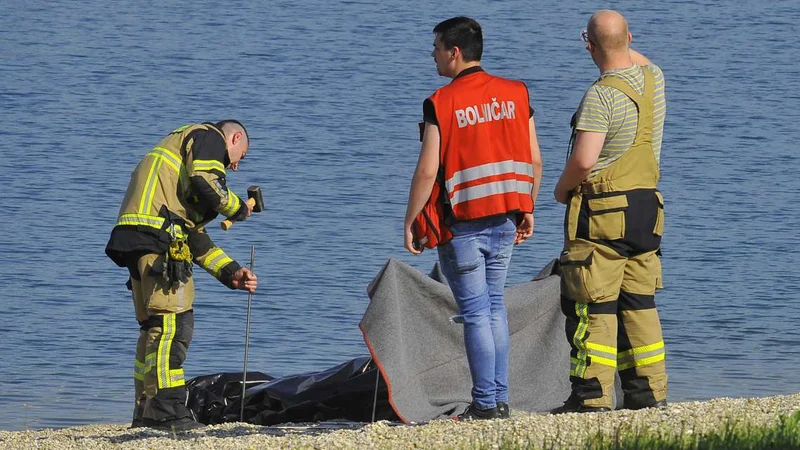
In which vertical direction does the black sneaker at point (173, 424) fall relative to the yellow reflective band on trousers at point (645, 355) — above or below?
below

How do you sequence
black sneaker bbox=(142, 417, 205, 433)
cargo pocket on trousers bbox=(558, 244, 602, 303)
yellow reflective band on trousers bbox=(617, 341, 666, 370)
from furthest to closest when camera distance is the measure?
black sneaker bbox=(142, 417, 205, 433) → yellow reflective band on trousers bbox=(617, 341, 666, 370) → cargo pocket on trousers bbox=(558, 244, 602, 303)

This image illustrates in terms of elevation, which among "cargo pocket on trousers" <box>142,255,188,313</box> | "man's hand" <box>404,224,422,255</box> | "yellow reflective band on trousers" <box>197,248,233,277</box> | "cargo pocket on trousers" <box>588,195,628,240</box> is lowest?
"cargo pocket on trousers" <box>142,255,188,313</box>

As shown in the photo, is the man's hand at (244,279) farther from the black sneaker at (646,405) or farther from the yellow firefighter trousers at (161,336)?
the black sneaker at (646,405)

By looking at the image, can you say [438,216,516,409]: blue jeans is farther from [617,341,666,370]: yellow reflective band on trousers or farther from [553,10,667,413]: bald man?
[617,341,666,370]: yellow reflective band on trousers

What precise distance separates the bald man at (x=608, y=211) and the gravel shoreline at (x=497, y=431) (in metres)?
0.39

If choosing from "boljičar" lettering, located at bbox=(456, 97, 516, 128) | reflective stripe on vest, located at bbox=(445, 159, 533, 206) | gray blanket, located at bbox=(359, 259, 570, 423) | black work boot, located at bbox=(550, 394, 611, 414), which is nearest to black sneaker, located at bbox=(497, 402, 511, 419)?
black work boot, located at bbox=(550, 394, 611, 414)

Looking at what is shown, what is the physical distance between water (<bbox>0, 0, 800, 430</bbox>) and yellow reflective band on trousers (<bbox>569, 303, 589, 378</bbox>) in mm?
4260

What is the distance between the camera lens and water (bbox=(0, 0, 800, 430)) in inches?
509

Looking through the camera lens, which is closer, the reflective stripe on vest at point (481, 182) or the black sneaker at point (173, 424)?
the reflective stripe on vest at point (481, 182)

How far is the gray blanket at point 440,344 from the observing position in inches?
311

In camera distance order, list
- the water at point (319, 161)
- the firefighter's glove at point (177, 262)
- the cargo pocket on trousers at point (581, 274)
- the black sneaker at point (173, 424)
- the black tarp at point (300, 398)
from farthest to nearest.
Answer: the water at point (319, 161), the black tarp at point (300, 398), the black sneaker at point (173, 424), the firefighter's glove at point (177, 262), the cargo pocket on trousers at point (581, 274)

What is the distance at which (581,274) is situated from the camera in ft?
23.3

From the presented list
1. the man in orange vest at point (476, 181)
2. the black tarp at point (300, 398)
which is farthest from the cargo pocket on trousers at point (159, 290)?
the man in orange vest at point (476, 181)

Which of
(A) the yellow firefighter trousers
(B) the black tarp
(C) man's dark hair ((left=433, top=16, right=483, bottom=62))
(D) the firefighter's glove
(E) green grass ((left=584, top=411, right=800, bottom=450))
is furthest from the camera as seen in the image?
(B) the black tarp
